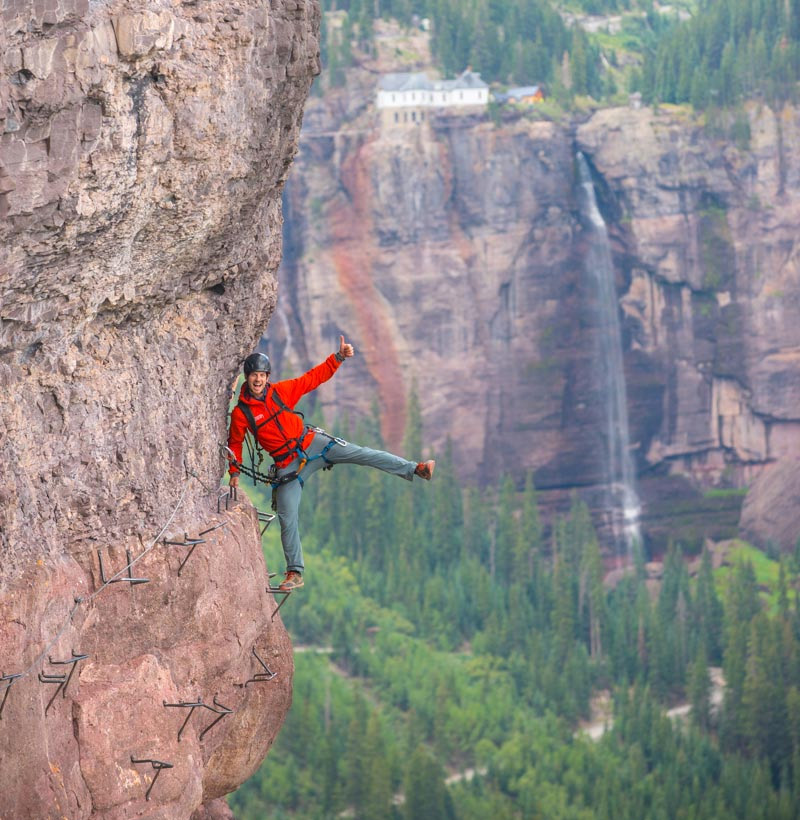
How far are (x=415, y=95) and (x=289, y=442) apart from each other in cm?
8100

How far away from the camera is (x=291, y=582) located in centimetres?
1956

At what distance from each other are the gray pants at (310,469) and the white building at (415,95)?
7985 cm

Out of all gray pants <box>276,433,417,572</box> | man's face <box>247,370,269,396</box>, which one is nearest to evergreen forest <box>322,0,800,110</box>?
gray pants <box>276,433,417,572</box>

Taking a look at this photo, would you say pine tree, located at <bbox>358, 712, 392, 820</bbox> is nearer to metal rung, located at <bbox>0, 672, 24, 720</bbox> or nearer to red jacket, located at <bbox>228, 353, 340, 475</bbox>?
red jacket, located at <bbox>228, 353, 340, 475</bbox>

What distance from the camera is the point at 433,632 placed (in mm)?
85062

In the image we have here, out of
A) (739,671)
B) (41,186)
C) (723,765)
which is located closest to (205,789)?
(41,186)

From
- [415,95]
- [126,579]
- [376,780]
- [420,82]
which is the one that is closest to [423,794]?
[376,780]

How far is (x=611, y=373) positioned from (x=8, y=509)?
93.0 m

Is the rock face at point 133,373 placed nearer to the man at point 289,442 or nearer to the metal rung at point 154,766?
the metal rung at point 154,766

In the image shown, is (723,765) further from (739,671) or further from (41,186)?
(41,186)

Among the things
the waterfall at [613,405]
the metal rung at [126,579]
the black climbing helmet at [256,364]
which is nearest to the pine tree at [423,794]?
the waterfall at [613,405]

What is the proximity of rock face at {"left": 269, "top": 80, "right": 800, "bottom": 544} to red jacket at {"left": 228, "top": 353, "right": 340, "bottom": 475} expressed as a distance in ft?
264

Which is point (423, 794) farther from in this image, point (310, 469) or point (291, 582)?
point (291, 582)

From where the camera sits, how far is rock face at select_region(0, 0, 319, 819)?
14688mm
